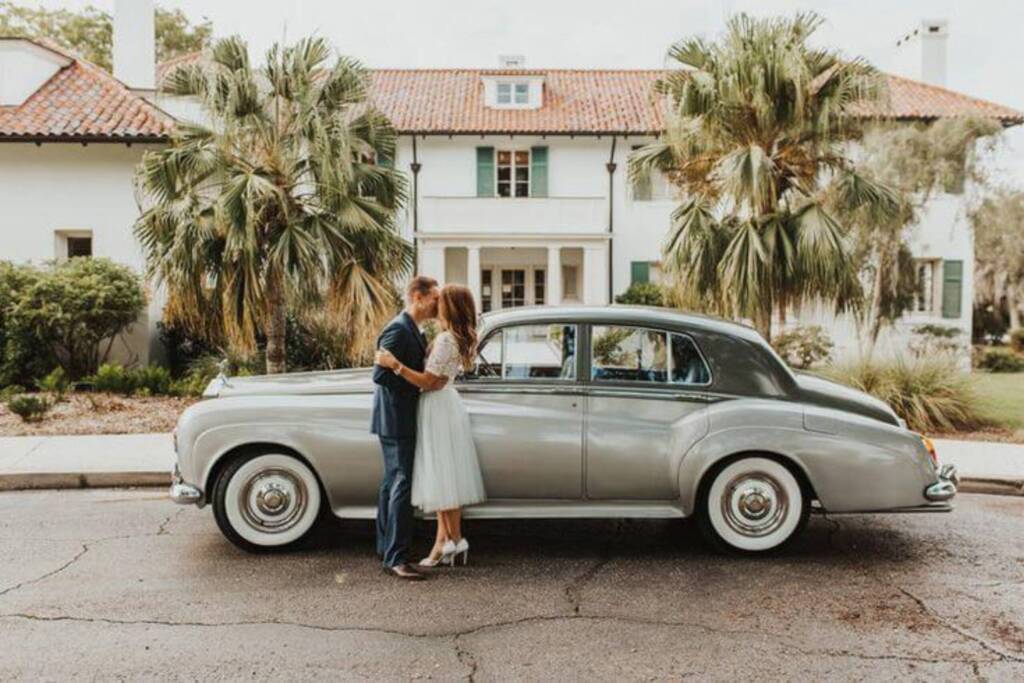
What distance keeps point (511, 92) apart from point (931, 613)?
2300 centimetres

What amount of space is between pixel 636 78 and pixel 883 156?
32.9 feet

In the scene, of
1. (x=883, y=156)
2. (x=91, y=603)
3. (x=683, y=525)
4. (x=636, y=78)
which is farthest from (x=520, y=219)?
(x=91, y=603)

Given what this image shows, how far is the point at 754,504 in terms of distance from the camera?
555 cm

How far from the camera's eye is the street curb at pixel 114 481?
311 inches

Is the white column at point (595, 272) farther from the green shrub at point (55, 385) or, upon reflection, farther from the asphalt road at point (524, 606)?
the asphalt road at point (524, 606)

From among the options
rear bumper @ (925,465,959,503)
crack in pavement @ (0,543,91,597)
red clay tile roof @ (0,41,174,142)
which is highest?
red clay tile roof @ (0,41,174,142)

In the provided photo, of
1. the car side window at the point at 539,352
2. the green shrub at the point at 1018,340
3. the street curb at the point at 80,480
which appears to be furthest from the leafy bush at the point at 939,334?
the street curb at the point at 80,480

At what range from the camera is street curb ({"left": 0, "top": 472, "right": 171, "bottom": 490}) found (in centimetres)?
789

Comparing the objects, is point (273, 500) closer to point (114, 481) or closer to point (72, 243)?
point (114, 481)

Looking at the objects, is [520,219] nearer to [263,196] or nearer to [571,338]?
[263,196]

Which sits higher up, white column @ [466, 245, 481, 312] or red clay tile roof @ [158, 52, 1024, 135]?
red clay tile roof @ [158, 52, 1024, 135]

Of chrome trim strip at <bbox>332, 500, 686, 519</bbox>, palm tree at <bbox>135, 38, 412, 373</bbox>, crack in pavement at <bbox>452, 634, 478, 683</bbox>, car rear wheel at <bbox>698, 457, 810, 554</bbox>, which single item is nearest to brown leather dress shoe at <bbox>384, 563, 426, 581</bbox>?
chrome trim strip at <bbox>332, 500, 686, 519</bbox>

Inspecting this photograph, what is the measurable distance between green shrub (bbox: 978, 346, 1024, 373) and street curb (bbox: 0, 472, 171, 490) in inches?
856

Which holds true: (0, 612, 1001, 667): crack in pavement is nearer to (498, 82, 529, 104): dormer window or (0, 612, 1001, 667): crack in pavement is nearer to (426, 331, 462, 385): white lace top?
(426, 331, 462, 385): white lace top
